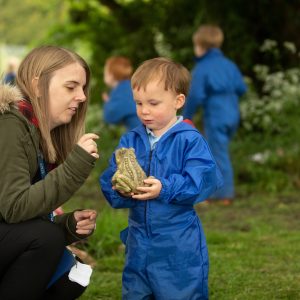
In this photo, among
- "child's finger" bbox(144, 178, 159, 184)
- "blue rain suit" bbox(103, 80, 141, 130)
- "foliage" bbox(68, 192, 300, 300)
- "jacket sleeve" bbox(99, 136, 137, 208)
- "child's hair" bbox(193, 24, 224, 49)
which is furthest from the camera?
"blue rain suit" bbox(103, 80, 141, 130)

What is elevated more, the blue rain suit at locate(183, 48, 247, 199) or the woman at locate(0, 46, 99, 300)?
the woman at locate(0, 46, 99, 300)

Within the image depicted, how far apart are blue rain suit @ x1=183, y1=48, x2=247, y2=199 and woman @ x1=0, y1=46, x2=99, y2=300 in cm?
439

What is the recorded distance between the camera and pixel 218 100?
8.19 meters

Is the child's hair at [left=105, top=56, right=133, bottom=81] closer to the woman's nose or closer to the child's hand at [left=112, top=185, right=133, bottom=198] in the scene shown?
the woman's nose

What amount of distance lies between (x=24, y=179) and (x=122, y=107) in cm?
511

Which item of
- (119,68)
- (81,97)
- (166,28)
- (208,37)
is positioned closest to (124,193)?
(81,97)

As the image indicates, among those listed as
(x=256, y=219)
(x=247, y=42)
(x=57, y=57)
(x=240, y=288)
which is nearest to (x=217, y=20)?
(x=247, y=42)

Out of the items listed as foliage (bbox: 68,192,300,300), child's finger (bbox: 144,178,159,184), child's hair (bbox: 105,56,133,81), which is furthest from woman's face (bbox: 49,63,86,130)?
child's hair (bbox: 105,56,133,81)

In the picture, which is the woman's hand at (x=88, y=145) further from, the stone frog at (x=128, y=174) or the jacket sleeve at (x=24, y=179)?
the stone frog at (x=128, y=174)

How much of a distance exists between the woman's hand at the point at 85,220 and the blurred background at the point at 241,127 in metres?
0.87

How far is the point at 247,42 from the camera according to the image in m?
10.6

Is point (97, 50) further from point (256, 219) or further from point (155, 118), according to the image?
point (155, 118)

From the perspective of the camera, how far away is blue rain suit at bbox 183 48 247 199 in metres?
8.09

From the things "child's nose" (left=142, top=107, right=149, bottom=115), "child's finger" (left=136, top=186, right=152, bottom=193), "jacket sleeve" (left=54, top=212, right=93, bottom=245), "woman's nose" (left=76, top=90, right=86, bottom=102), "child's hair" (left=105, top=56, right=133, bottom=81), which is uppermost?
"woman's nose" (left=76, top=90, right=86, bottom=102)
